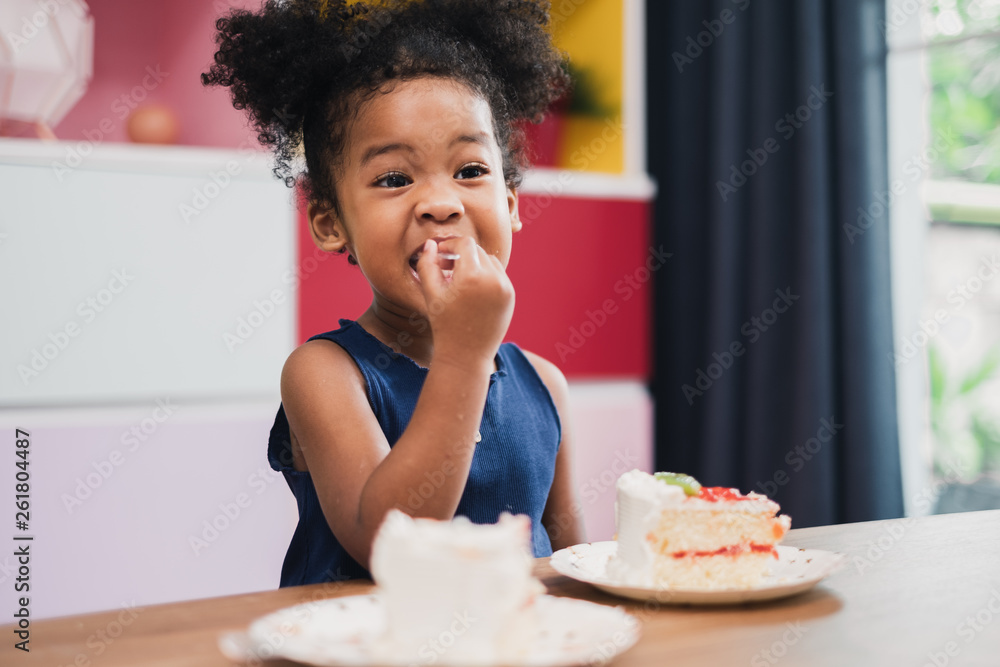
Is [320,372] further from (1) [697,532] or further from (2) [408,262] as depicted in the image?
(1) [697,532]

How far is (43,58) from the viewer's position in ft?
7.20

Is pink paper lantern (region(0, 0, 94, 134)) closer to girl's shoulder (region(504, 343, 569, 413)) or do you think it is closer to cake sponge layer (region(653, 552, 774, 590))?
girl's shoulder (region(504, 343, 569, 413))

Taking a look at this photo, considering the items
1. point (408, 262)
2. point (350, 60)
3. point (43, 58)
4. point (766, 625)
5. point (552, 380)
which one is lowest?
point (766, 625)

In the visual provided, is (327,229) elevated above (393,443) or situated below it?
above

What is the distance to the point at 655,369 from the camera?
2.70 m

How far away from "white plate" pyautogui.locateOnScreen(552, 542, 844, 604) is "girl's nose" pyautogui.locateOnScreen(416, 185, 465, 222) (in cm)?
42

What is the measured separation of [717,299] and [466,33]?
4.35ft

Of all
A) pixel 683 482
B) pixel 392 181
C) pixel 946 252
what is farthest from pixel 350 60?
pixel 946 252

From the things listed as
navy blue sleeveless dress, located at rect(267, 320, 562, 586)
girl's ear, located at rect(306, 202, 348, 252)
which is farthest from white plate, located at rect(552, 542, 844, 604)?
girl's ear, located at rect(306, 202, 348, 252)

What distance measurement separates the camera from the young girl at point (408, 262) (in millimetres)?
844

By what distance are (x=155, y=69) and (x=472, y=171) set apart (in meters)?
1.64

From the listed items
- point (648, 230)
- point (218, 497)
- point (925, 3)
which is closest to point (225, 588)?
point (218, 497)

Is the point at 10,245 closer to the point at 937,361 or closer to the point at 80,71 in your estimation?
the point at 80,71

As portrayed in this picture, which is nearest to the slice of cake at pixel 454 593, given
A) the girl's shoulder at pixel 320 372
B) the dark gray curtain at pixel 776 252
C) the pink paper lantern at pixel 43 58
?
the girl's shoulder at pixel 320 372
